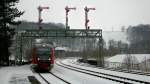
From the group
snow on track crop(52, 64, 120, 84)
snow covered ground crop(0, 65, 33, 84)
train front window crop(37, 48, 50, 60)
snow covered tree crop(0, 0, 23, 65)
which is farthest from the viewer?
snow covered tree crop(0, 0, 23, 65)

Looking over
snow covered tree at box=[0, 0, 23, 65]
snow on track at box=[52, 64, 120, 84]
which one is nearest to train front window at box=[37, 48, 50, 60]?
snow on track at box=[52, 64, 120, 84]

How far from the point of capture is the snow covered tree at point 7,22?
6881 cm

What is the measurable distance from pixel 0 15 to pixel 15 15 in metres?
2.89

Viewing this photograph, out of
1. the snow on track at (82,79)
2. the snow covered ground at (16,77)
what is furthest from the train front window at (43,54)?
the snow on track at (82,79)

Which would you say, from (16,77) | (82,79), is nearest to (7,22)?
(16,77)

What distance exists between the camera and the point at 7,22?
237 feet

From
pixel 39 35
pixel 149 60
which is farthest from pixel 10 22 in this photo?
pixel 149 60

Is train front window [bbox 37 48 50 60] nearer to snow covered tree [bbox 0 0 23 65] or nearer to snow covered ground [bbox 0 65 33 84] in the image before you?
snow covered ground [bbox 0 65 33 84]

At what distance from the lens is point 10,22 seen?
2847 inches

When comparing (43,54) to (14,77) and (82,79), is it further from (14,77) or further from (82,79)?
(82,79)

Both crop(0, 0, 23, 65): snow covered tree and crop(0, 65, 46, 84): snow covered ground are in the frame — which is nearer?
crop(0, 65, 46, 84): snow covered ground

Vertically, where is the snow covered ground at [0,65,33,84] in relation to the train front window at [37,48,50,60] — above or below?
below

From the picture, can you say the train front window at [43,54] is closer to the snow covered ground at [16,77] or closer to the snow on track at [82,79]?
the snow covered ground at [16,77]

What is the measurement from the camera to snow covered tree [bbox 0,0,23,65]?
6881 centimetres
